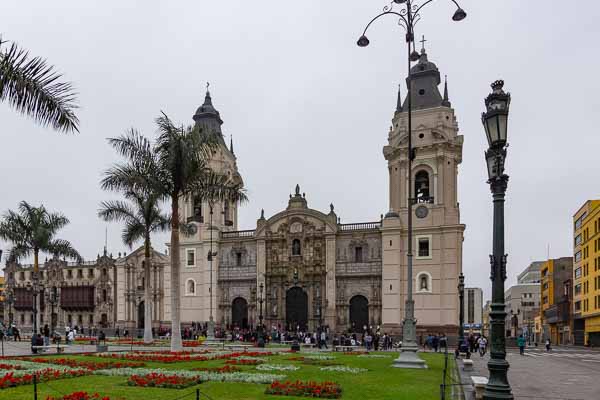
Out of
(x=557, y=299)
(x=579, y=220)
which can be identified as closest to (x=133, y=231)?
(x=579, y=220)

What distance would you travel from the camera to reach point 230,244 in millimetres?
58844

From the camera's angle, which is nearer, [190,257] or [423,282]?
[423,282]

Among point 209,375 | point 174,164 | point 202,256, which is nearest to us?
point 209,375

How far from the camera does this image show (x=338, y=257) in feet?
177

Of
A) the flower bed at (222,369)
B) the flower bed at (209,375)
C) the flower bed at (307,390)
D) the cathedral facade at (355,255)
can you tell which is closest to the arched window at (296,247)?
the cathedral facade at (355,255)

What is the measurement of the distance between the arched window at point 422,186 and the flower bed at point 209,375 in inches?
1469

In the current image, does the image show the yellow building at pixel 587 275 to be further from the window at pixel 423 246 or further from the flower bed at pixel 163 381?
the flower bed at pixel 163 381

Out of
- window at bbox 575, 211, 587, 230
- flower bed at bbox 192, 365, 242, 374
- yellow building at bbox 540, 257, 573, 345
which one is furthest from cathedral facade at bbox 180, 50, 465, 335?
yellow building at bbox 540, 257, 573, 345

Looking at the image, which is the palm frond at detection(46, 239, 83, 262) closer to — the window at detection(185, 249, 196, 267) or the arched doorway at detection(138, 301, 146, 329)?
the window at detection(185, 249, 196, 267)

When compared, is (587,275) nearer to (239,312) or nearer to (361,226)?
(361,226)

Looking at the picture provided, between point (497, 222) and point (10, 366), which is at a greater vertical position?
point (497, 222)

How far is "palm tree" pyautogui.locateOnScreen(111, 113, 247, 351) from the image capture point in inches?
974

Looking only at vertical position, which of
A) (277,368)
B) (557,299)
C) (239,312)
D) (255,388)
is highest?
(255,388)

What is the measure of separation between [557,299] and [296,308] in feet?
164
